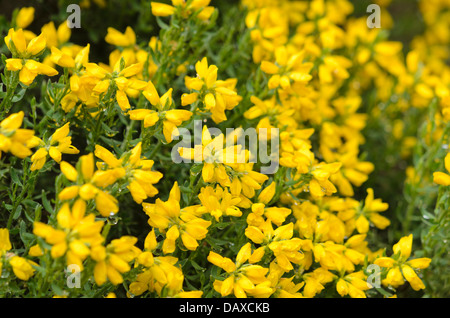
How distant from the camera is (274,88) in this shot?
2.03m

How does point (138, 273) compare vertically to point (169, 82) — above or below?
below

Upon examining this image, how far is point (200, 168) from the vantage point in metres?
1.58

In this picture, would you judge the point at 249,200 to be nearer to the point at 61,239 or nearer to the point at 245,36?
the point at 61,239

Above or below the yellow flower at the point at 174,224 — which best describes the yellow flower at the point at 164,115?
above

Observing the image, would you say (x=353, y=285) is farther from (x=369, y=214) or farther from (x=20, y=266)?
(x=20, y=266)

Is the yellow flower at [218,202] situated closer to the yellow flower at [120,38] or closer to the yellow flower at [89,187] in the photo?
the yellow flower at [89,187]

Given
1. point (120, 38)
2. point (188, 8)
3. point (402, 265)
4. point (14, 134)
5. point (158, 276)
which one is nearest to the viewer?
point (14, 134)

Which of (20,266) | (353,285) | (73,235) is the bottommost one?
(353,285)

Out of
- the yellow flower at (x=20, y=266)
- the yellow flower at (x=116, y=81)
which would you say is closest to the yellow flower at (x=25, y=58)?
the yellow flower at (x=116, y=81)

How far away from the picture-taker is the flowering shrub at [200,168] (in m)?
1.42

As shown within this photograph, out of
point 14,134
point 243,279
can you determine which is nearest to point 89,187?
point 14,134

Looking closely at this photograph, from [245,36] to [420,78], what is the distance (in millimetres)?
1157
